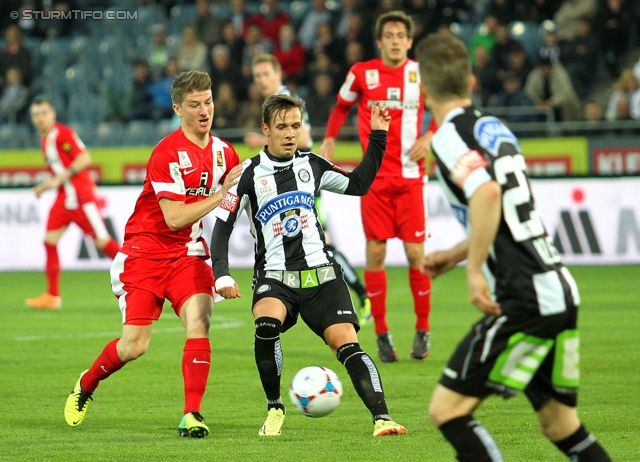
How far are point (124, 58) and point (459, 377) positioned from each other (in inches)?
740

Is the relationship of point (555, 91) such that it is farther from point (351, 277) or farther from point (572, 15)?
point (351, 277)

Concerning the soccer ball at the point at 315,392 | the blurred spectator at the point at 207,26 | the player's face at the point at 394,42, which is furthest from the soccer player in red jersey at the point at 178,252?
the blurred spectator at the point at 207,26

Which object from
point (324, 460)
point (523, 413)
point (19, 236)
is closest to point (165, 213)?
point (324, 460)

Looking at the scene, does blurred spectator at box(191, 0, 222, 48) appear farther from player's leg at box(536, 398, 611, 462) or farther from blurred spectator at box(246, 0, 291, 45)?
player's leg at box(536, 398, 611, 462)

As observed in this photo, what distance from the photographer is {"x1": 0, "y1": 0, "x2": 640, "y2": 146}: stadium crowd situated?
59.5 ft

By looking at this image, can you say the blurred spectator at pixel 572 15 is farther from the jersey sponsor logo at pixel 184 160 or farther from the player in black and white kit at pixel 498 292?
the player in black and white kit at pixel 498 292

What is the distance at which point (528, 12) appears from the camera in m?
19.6

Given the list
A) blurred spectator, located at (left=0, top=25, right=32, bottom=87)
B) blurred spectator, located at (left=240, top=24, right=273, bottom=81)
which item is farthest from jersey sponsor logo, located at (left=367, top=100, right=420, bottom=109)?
blurred spectator, located at (left=0, top=25, right=32, bottom=87)

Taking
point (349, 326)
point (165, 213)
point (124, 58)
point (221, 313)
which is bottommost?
point (221, 313)

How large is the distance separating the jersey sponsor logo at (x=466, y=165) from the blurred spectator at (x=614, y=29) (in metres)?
15.4

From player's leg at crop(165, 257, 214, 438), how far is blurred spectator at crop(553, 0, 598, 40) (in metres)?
13.8

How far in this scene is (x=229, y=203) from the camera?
6031 mm

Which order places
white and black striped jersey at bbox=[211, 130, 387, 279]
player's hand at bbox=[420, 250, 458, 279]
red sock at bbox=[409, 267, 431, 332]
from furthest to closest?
red sock at bbox=[409, 267, 431, 332], white and black striped jersey at bbox=[211, 130, 387, 279], player's hand at bbox=[420, 250, 458, 279]

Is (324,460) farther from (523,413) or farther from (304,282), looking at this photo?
(523,413)
